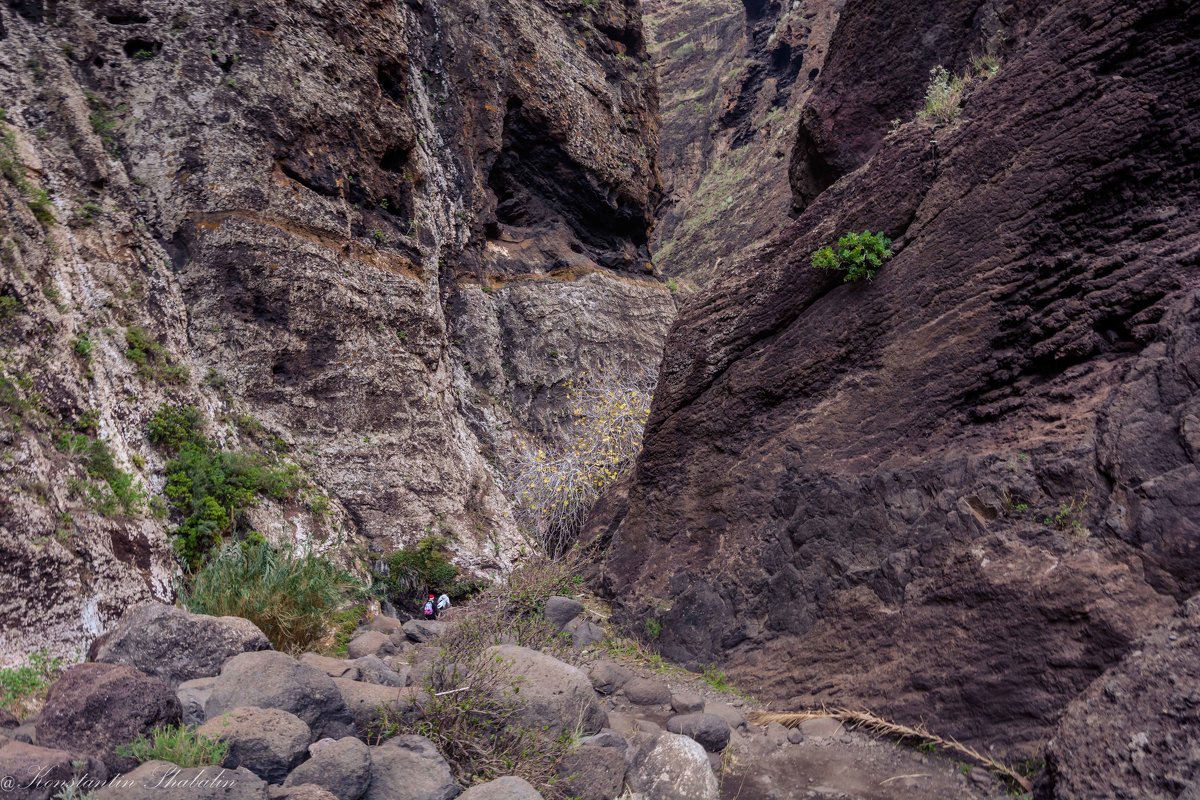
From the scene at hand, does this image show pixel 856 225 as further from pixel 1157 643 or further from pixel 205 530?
pixel 205 530

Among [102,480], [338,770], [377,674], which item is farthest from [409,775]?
[102,480]

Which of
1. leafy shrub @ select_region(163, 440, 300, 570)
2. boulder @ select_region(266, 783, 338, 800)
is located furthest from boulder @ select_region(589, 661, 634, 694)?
leafy shrub @ select_region(163, 440, 300, 570)

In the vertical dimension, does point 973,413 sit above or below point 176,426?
above

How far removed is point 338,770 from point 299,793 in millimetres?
232

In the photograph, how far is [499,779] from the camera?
299 cm

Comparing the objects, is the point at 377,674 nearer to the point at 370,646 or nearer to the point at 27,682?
the point at 370,646

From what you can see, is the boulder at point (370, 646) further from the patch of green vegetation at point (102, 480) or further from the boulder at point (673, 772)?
the boulder at point (673, 772)

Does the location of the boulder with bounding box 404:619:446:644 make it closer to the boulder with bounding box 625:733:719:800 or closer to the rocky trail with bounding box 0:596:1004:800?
the rocky trail with bounding box 0:596:1004:800

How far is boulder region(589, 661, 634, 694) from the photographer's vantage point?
16.7 feet

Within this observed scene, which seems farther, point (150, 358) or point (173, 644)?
point (150, 358)

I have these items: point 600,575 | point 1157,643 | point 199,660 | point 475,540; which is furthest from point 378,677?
point 475,540

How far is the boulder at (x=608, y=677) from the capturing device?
5.09 meters

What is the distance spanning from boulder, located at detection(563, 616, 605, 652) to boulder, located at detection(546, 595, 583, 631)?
0.06m

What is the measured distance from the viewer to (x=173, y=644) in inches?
146
